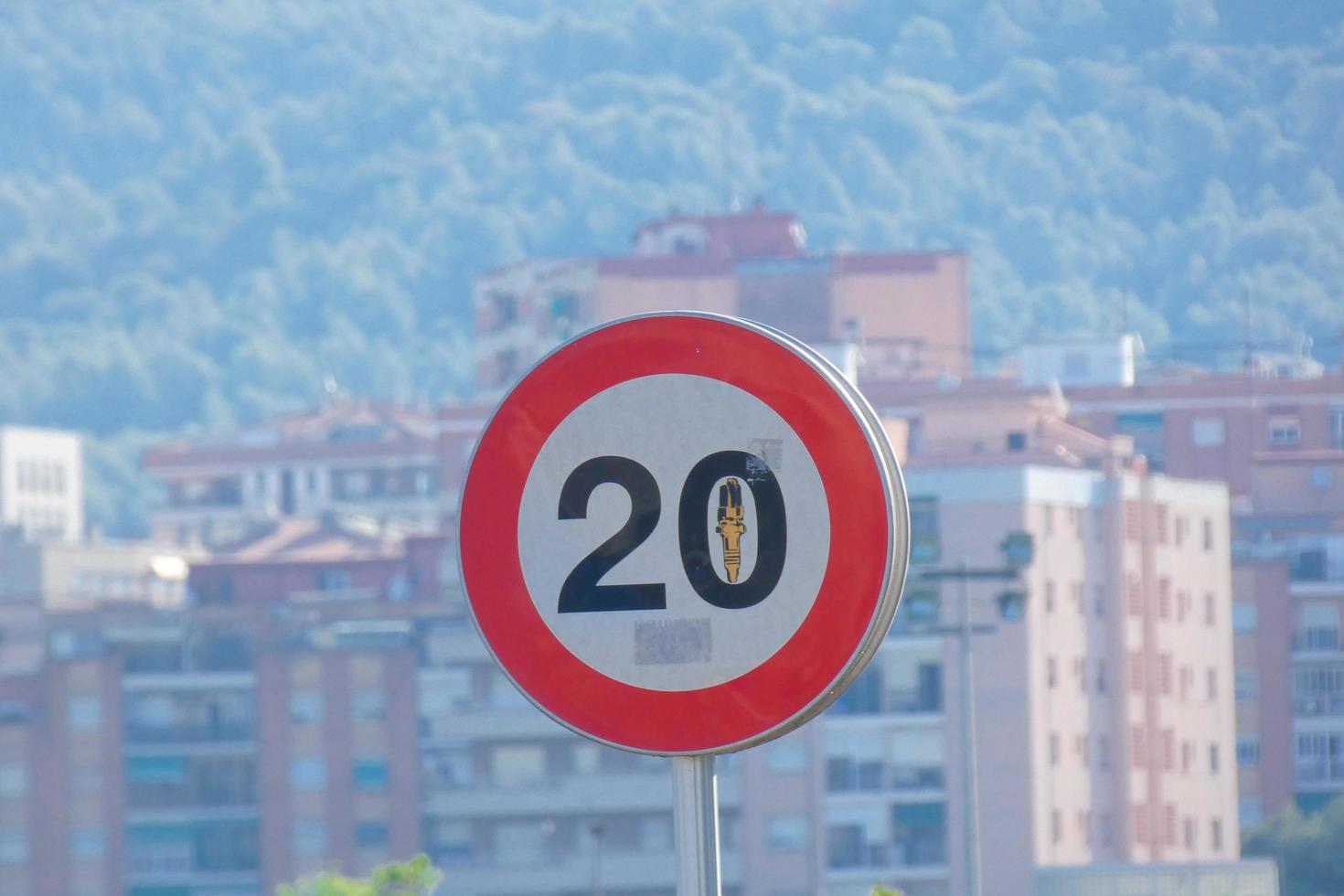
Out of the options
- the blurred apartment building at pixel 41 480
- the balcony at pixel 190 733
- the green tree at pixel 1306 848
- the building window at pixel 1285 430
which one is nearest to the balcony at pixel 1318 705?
the green tree at pixel 1306 848

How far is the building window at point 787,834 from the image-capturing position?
184ft

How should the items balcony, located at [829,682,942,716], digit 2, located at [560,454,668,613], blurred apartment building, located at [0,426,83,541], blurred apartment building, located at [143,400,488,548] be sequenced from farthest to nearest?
blurred apartment building, located at [0,426,83,541], blurred apartment building, located at [143,400,488,548], balcony, located at [829,682,942,716], digit 2, located at [560,454,668,613]

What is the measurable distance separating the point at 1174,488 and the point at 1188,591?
2.36m

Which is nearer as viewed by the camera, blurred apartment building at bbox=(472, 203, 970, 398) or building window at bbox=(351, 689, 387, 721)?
building window at bbox=(351, 689, 387, 721)

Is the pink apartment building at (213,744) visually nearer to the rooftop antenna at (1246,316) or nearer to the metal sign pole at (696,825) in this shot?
the rooftop antenna at (1246,316)

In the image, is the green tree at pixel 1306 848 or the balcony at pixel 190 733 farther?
the balcony at pixel 190 733

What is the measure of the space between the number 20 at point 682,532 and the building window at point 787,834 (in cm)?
5340

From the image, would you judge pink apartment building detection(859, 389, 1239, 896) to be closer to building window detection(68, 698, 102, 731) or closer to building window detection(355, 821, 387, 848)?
building window detection(355, 821, 387, 848)

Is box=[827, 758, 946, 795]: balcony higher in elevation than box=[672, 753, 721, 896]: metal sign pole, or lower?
lower

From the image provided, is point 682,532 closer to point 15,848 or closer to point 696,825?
point 696,825

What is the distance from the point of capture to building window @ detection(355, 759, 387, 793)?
62844 millimetres

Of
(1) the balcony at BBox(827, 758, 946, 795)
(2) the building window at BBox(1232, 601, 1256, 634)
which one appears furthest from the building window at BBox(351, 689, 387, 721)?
(2) the building window at BBox(1232, 601, 1256, 634)

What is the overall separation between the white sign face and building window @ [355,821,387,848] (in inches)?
2369

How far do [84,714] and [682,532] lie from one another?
212 feet
